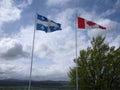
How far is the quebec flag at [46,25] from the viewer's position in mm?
22984

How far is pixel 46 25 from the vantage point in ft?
75.9

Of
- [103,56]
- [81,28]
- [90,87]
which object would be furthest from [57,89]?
[81,28]

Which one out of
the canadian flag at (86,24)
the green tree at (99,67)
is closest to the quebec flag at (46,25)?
the canadian flag at (86,24)

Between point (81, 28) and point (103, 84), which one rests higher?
point (81, 28)

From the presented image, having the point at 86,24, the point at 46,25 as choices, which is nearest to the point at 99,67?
the point at 86,24

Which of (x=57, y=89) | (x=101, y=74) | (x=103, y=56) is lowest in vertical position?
(x=57, y=89)

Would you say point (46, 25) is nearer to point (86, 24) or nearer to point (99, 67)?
point (86, 24)

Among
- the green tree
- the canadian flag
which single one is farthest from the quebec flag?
the green tree

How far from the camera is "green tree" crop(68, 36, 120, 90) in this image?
85.7 ft

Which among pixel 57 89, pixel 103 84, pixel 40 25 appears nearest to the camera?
pixel 40 25

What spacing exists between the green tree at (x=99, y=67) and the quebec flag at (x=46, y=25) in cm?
519

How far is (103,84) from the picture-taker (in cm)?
2606

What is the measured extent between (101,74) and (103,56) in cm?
234

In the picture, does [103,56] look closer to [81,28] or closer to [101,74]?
[101,74]
